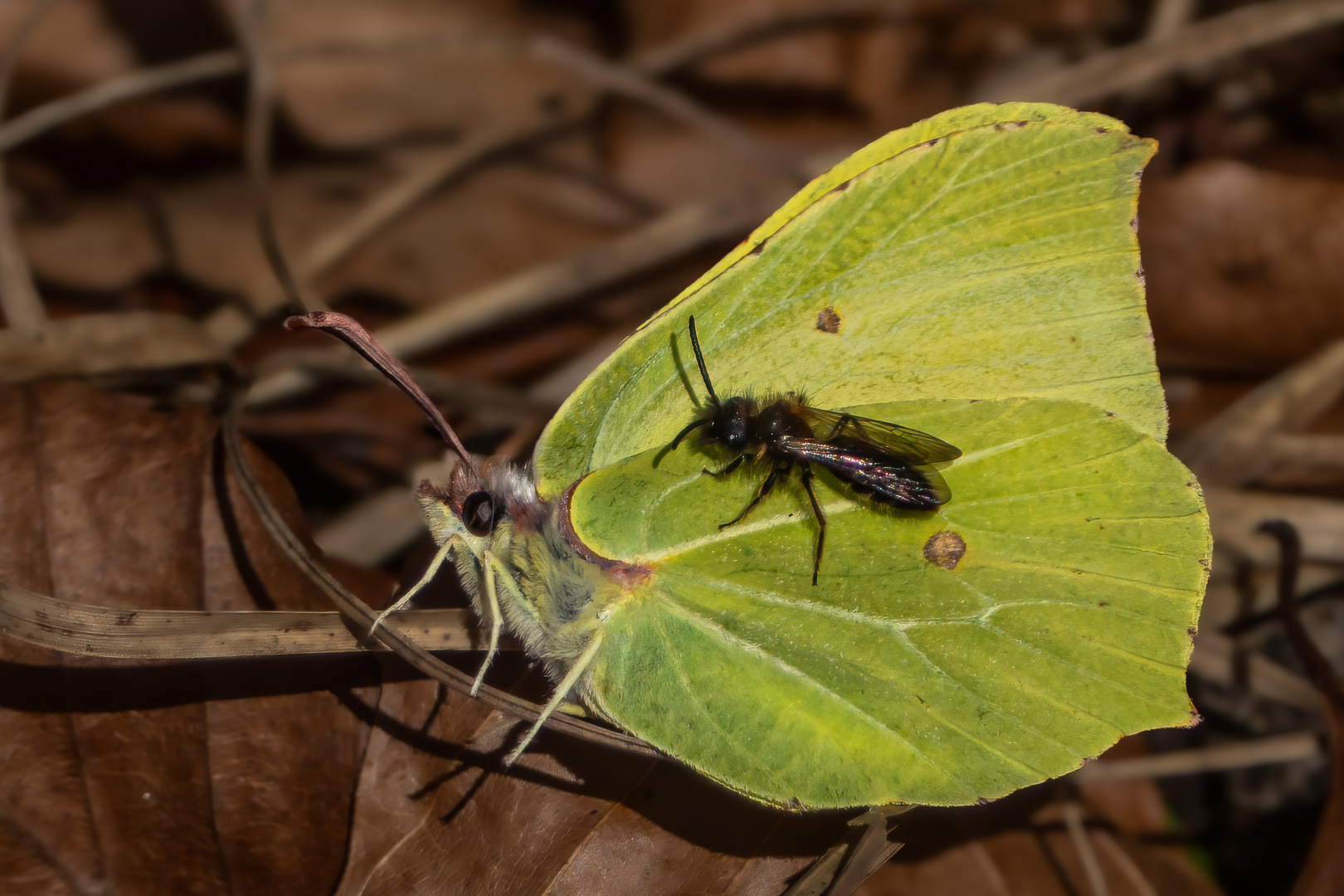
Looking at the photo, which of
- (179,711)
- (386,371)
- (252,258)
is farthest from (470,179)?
(179,711)

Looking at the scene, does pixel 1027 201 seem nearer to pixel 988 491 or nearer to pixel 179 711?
pixel 988 491

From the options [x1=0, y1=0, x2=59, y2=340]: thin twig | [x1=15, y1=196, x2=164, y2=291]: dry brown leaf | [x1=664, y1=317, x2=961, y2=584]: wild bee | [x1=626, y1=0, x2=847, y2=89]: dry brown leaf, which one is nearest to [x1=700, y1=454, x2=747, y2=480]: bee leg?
[x1=664, y1=317, x2=961, y2=584]: wild bee

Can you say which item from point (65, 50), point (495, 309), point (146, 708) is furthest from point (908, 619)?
point (65, 50)

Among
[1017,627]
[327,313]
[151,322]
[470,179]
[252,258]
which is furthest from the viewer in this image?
[470,179]

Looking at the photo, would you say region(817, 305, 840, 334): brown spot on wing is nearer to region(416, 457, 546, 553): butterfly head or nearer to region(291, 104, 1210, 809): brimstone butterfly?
region(291, 104, 1210, 809): brimstone butterfly

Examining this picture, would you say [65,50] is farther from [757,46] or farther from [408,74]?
[757,46]

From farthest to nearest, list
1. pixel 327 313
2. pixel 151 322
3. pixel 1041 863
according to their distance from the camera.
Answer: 1. pixel 151 322
2. pixel 1041 863
3. pixel 327 313
